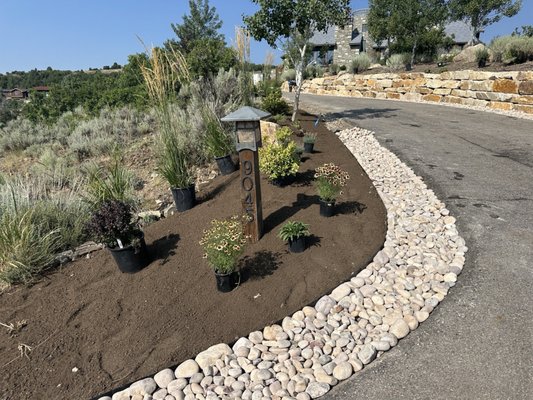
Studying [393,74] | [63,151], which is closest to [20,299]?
[63,151]

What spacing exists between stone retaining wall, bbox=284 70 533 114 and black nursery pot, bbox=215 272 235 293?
10.6m

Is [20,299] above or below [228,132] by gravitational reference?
below

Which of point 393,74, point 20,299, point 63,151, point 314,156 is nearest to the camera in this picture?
point 20,299

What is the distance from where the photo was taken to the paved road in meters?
1.91

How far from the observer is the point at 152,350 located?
2252 mm

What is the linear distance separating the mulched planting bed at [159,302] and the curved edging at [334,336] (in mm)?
100

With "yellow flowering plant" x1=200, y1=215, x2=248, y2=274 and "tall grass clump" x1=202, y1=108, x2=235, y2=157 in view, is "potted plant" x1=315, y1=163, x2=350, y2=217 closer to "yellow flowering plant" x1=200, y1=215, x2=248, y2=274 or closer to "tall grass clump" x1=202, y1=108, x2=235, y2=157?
"yellow flowering plant" x1=200, y1=215, x2=248, y2=274

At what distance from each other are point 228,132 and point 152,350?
4374 mm

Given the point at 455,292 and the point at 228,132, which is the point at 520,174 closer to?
the point at 455,292

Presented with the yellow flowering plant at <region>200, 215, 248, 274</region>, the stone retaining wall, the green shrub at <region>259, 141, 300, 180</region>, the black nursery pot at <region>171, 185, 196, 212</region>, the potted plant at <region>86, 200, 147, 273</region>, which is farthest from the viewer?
the stone retaining wall

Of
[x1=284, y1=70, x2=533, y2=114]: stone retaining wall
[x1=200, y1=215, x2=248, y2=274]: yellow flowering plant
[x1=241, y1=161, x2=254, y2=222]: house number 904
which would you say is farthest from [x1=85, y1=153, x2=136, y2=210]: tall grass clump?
[x1=284, y1=70, x2=533, y2=114]: stone retaining wall

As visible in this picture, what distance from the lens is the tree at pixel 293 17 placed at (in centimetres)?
682

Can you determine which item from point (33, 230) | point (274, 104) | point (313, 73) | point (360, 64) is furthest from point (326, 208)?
point (313, 73)

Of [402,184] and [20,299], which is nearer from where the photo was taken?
[20,299]
